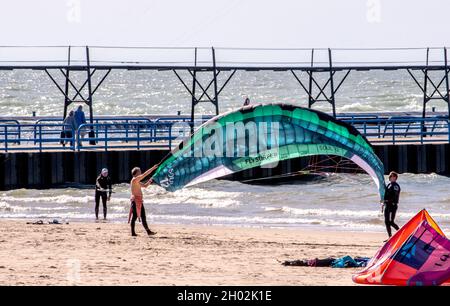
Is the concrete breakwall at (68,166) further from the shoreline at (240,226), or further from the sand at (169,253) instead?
the sand at (169,253)

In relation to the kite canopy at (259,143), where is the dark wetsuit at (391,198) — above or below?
below

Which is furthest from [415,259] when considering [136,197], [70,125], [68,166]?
[70,125]

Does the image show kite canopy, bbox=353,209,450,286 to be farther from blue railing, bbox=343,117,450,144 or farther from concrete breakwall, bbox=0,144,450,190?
blue railing, bbox=343,117,450,144

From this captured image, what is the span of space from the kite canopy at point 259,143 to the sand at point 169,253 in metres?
1.42

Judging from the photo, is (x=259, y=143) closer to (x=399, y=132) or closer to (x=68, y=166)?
(x=68, y=166)

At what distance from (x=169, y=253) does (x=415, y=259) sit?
5.35 metres

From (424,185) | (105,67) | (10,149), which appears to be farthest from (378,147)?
(10,149)

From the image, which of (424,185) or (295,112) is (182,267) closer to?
(295,112)

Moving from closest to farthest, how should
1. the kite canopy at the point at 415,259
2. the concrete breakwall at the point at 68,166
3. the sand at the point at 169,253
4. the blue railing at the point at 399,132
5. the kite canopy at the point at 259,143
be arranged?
the kite canopy at the point at 415,259, the sand at the point at 169,253, the kite canopy at the point at 259,143, the concrete breakwall at the point at 68,166, the blue railing at the point at 399,132

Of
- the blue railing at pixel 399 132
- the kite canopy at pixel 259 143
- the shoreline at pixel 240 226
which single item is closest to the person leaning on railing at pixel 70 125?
the shoreline at pixel 240 226

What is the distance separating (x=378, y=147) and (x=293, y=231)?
12297 mm

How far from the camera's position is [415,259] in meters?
14.5

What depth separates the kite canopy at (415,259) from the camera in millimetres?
14344

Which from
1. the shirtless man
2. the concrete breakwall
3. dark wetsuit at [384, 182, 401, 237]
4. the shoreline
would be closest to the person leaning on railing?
the concrete breakwall
